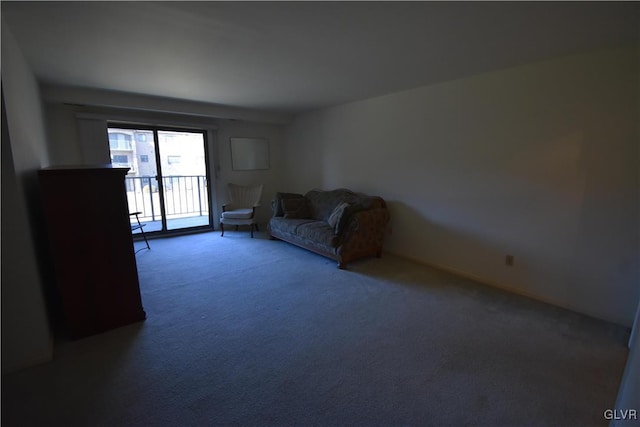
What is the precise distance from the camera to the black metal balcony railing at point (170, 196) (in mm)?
5297

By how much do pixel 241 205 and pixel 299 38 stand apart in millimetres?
3972

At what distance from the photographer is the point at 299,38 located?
A: 2.19 metres

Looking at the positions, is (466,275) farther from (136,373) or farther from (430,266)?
(136,373)

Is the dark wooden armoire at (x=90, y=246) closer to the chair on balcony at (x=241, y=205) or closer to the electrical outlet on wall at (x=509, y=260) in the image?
the chair on balcony at (x=241, y=205)

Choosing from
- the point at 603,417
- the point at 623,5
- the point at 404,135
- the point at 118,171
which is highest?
the point at 623,5

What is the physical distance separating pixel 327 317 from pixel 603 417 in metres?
1.74

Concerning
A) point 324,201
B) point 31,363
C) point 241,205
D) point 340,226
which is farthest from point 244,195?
point 31,363

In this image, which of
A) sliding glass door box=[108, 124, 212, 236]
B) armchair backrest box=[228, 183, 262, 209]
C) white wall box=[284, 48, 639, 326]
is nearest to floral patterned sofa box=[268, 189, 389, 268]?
white wall box=[284, 48, 639, 326]

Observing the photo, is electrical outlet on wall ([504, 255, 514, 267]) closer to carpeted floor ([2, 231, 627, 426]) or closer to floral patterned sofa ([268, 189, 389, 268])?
carpeted floor ([2, 231, 627, 426])

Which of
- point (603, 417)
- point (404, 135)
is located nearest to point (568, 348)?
point (603, 417)

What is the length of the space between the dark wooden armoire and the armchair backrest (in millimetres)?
3312

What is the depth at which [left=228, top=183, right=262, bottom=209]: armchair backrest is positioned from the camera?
18.6ft

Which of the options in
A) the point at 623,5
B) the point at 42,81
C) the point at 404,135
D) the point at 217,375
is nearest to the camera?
the point at 623,5

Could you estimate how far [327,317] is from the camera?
252 cm
